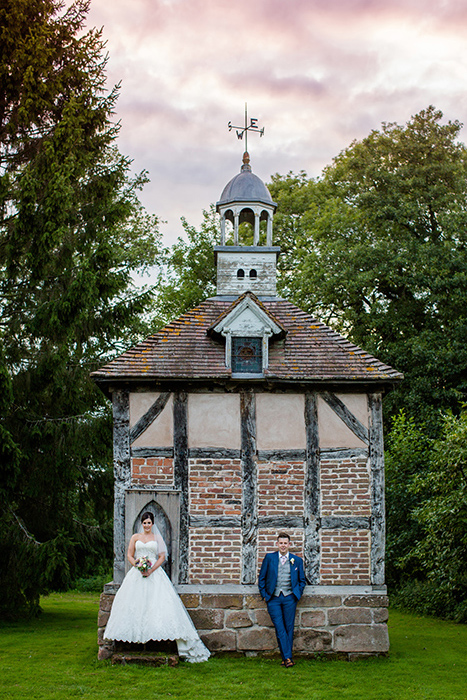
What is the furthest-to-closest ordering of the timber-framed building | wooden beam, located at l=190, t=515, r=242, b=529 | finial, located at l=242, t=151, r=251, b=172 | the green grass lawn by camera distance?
finial, located at l=242, t=151, r=251, b=172, wooden beam, located at l=190, t=515, r=242, b=529, the timber-framed building, the green grass lawn

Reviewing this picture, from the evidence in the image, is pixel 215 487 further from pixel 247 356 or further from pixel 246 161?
pixel 246 161

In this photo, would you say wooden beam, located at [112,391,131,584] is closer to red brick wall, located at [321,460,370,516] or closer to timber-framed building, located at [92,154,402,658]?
timber-framed building, located at [92,154,402,658]

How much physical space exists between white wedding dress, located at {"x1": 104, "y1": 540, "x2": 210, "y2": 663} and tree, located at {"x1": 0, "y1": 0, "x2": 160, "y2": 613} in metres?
2.87

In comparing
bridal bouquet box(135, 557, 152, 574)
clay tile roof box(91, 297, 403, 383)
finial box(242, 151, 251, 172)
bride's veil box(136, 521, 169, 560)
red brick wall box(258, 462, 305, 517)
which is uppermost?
finial box(242, 151, 251, 172)

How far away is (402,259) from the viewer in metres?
19.8

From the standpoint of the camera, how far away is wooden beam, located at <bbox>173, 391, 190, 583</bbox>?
928 centimetres

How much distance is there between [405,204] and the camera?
67.1ft

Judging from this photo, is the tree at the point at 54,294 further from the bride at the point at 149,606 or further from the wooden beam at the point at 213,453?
the wooden beam at the point at 213,453

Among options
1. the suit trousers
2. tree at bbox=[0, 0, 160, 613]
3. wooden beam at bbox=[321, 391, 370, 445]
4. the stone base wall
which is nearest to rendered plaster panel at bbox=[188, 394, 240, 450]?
wooden beam at bbox=[321, 391, 370, 445]

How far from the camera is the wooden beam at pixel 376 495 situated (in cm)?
929

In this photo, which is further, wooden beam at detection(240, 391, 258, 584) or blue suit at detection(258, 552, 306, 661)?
wooden beam at detection(240, 391, 258, 584)

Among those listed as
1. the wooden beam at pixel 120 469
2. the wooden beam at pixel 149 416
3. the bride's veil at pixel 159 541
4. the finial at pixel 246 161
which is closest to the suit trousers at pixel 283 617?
the bride's veil at pixel 159 541

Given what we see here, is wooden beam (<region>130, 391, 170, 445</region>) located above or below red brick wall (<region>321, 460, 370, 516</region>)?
above

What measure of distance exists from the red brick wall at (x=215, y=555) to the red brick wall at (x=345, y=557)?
3.90ft
